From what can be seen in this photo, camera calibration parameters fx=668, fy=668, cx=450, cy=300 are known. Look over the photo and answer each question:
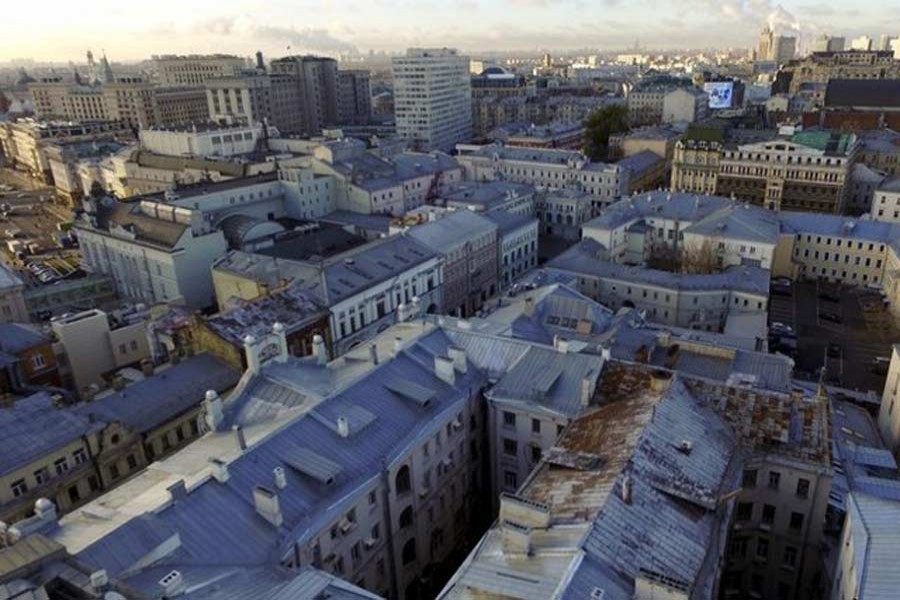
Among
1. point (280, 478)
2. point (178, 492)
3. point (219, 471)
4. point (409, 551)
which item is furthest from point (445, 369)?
point (178, 492)

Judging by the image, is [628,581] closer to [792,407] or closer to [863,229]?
[792,407]

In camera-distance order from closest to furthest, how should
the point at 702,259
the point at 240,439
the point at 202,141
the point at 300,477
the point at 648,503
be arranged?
the point at 648,503 < the point at 300,477 < the point at 240,439 < the point at 702,259 < the point at 202,141

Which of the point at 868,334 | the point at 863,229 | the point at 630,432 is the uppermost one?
the point at 630,432

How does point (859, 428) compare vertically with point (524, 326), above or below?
below

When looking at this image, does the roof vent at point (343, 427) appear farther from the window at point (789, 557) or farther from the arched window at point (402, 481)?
the window at point (789, 557)

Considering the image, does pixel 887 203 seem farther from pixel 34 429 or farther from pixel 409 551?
pixel 34 429

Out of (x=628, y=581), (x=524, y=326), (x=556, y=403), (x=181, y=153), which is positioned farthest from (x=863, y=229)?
(x=181, y=153)

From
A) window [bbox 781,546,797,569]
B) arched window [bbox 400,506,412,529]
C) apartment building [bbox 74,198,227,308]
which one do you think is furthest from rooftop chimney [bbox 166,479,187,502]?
apartment building [bbox 74,198,227,308]

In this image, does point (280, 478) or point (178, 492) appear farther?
point (280, 478)

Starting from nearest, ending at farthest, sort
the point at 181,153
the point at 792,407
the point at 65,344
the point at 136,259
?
the point at 792,407 < the point at 65,344 < the point at 136,259 < the point at 181,153
